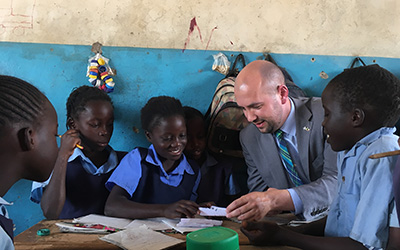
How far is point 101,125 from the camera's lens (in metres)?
2.22

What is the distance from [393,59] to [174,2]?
1.60 meters

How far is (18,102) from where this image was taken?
1029 millimetres

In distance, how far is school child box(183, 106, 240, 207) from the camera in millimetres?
2285

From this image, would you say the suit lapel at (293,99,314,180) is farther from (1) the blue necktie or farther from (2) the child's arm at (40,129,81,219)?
(2) the child's arm at (40,129,81,219)

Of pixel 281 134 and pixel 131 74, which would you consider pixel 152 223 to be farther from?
pixel 131 74

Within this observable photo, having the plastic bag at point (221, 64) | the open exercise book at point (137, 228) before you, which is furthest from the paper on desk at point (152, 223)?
the plastic bag at point (221, 64)

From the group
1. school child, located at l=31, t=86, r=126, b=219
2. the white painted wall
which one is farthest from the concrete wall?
school child, located at l=31, t=86, r=126, b=219

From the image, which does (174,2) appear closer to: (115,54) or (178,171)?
(115,54)

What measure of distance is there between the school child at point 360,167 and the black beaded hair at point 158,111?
0.93 m

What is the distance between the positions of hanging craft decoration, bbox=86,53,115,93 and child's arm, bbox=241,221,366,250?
1431 millimetres

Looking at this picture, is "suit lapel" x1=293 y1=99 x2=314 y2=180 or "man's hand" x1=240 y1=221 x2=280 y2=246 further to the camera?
"suit lapel" x1=293 y1=99 x2=314 y2=180

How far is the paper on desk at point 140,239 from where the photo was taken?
4.40ft

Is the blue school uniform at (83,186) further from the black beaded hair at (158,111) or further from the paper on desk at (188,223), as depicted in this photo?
the paper on desk at (188,223)

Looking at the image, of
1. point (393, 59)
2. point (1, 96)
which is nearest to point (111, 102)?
point (1, 96)
